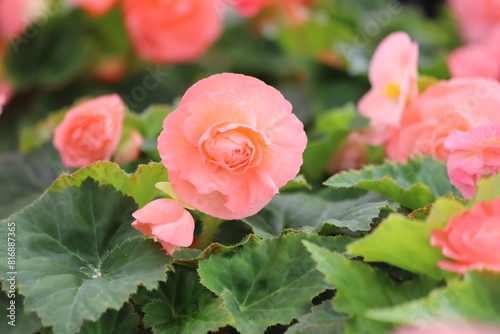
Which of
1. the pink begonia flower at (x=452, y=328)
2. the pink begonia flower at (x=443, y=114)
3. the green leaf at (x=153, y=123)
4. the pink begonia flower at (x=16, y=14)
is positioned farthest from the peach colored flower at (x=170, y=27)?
the pink begonia flower at (x=452, y=328)

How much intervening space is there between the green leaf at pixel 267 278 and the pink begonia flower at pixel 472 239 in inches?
5.3

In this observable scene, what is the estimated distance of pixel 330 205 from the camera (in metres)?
0.80

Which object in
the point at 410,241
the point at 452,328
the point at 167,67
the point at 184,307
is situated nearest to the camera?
the point at 452,328

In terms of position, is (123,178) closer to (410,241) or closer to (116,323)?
(116,323)

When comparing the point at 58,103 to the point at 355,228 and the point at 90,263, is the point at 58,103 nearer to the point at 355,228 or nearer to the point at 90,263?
the point at 90,263

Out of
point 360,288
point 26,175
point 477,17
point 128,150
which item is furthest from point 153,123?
point 477,17

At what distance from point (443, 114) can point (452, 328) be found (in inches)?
17.7

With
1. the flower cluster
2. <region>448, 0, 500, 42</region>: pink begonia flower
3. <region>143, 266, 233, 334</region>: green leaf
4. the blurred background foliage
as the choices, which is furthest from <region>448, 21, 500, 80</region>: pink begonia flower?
<region>143, 266, 233, 334</region>: green leaf

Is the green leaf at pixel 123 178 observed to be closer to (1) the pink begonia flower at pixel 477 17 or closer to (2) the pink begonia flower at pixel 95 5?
(2) the pink begonia flower at pixel 95 5

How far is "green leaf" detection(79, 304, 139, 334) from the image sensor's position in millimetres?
601

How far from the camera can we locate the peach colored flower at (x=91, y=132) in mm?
853

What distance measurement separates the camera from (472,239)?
0.50 metres

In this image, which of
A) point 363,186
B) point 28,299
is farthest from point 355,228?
point 28,299

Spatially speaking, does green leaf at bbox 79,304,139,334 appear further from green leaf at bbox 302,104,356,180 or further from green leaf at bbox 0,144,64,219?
green leaf at bbox 302,104,356,180
